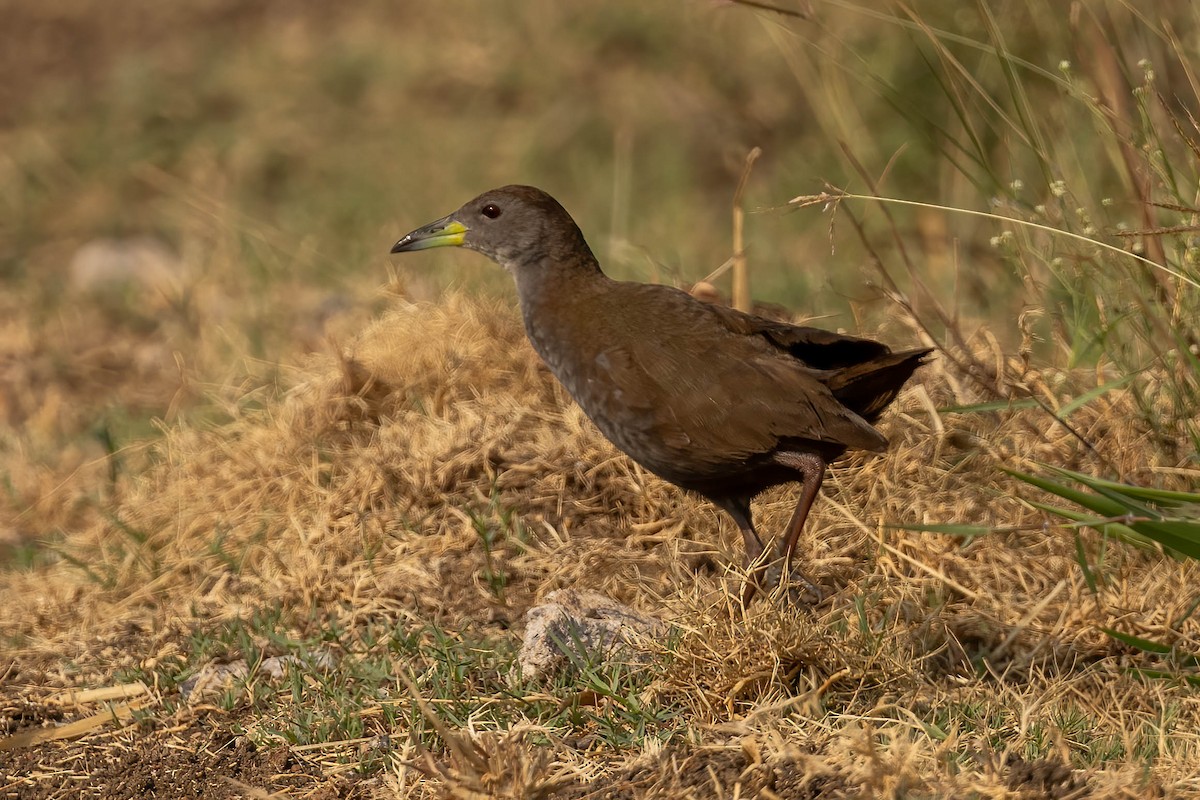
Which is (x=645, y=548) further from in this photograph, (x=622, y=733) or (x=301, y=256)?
(x=301, y=256)

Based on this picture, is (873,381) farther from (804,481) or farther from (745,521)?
(745,521)

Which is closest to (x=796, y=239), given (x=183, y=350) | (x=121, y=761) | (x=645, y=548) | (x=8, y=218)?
(x=183, y=350)

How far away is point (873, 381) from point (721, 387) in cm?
35

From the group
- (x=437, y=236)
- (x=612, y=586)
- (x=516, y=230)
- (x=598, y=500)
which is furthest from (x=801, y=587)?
(x=437, y=236)

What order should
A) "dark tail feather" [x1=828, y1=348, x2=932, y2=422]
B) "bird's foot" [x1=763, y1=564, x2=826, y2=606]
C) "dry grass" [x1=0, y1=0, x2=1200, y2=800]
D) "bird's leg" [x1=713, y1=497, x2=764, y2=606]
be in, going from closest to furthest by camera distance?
"dry grass" [x1=0, y1=0, x2=1200, y2=800], "dark tail feather" [x1=828, y1=348, x2=932, y2=422], "bird's foot" [x1=763, y1=564, x2=826, y2=606], "bird's leg" [x1=713, y1=497, x2=764, y2=606]

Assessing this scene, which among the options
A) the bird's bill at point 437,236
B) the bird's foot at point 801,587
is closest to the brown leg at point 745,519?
the bird's foot at point 801,587

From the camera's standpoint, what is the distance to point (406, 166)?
7520mm

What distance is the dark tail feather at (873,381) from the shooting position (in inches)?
129

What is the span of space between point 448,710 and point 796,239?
162 inches

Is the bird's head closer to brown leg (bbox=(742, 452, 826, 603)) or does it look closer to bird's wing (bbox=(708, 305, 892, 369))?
bird's wing (bbox=(708, 305, 892, 369))

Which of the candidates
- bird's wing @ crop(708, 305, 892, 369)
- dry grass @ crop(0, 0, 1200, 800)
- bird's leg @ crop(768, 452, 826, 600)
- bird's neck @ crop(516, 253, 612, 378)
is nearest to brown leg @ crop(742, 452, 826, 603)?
bird's leg @ crop(768, 452, 826, 600)

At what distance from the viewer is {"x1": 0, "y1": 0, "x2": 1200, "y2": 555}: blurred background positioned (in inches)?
205

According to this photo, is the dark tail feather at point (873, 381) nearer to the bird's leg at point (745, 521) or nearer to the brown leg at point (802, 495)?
the brown leg at point (802, 495)

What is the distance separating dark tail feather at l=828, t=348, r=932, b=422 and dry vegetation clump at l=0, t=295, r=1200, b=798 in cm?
33
